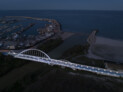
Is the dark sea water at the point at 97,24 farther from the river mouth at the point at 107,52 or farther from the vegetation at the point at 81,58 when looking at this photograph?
the vegetation at the point at 81,58

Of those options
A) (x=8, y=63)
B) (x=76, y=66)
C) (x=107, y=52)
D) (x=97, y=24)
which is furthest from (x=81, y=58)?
(x=97, y=24)

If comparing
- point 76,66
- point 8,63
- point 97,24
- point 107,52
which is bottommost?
point 8,63

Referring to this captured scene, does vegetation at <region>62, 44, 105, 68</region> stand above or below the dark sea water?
below

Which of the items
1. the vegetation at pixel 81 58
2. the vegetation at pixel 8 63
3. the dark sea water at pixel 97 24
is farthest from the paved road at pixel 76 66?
the dark sea water at pixel 97 24

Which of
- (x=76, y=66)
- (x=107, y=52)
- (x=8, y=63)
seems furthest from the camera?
(x=107, y=52)

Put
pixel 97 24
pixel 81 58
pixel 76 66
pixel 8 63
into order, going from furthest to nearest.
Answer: pixel 97 24 → pixel 81 58 → pixel 8 63 → pixel 76 66

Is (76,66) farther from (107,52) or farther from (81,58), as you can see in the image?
(107,52)

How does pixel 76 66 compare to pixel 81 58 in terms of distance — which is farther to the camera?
pixel 81 58

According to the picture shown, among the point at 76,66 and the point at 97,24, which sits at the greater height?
the point at 97,24

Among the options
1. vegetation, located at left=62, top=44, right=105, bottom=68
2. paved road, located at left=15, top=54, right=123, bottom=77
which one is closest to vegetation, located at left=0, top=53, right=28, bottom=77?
paved road, located at left=15, top=54, right=123, bottom=77

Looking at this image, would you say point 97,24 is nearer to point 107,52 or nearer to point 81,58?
point 107,52

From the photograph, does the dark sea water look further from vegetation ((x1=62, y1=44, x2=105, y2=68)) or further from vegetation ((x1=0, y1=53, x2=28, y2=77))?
vegetation ((x1=0, y1=53, x2=28, y2=77))
